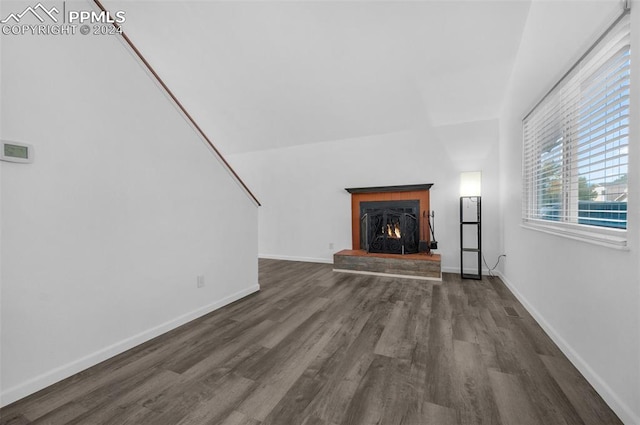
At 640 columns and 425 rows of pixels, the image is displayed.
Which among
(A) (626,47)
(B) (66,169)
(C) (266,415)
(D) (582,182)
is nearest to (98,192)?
(B) (66,169)

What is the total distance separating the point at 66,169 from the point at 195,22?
2228 mm

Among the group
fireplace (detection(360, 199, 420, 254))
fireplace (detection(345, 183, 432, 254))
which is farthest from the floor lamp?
fireplace (detection(360, 199, 420, 254))

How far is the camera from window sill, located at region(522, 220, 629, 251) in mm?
1204

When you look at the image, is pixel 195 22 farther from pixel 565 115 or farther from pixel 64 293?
pixel 565 115

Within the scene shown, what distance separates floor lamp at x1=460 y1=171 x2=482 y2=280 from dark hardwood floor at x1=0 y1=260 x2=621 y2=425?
1.22 meters

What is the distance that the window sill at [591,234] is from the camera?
1204 mm

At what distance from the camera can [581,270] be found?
1516 mm

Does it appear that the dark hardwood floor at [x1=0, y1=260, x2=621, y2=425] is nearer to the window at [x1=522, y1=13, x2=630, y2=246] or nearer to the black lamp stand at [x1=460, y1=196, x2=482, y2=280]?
the window at [x1=522, y1=13, x2=630, y2=246]

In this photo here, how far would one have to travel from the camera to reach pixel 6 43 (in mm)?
1303

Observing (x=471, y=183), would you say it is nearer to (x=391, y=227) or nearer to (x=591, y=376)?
(x=391, y=227)

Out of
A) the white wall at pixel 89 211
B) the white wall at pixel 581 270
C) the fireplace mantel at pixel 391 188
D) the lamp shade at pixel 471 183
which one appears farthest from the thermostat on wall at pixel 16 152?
the lamp shade at pixel 471 183

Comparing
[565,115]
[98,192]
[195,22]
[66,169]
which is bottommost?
[98,192]

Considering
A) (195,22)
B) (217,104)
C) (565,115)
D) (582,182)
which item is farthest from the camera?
(217,104)

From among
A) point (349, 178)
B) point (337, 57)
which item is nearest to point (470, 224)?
point (349, 178)
